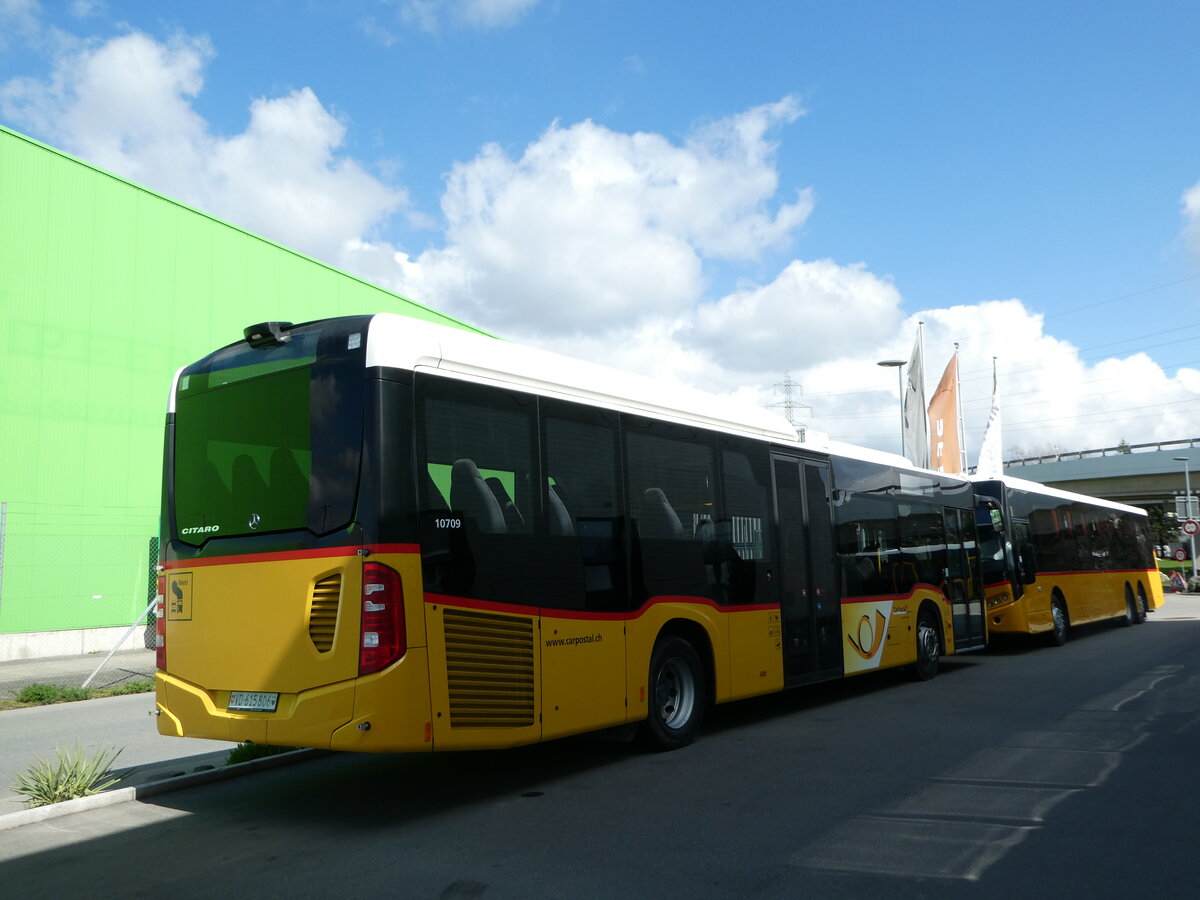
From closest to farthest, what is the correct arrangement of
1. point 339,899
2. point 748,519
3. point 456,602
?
point 339,899 → point 456,602 → point 748,519

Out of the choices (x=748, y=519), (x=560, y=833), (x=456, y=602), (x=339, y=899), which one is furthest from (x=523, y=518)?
(x=748, y=519)

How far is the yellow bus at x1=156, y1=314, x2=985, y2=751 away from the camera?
20.3 feet

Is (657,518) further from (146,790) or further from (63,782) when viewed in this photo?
(63,782)

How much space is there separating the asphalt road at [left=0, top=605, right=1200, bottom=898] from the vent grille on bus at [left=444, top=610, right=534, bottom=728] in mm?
651

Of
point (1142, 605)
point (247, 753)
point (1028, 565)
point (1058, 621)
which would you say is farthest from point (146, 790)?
point (1142, 605)

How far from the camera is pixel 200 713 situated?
684 cm

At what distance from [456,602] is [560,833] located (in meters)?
1.55

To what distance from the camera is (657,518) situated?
869 cm

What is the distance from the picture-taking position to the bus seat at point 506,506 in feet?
22.9

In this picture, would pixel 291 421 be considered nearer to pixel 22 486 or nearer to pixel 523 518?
pixel 523 518

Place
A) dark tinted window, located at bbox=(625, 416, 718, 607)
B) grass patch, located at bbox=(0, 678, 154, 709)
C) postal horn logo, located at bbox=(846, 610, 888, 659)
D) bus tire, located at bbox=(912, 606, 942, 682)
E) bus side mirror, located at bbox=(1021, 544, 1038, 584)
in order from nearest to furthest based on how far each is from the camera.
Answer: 1. dark tinted window, located at bbox=(625, 416, 718, 607)
2. postal horn logo, located at bbox=(846, 610, 888, 659)
3. grass patch, located at bbox=(0, 678, 154, 709)
4. bus tire, located at bbox=(912, 606, 942, 682)
5. bus side mirror, located at bbox=(1021, 544, 1038, 584)

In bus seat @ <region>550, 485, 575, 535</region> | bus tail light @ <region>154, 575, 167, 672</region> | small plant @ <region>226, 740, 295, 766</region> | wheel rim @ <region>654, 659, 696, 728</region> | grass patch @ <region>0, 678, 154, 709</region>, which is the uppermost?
bus seat @ <region>550, 485, 575, 535</region>

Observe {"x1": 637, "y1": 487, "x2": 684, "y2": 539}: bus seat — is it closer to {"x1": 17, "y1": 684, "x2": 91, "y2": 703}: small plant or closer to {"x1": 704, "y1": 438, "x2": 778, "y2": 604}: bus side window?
{"x1": 704, "y1": 438, "x2": 778, "y2": 604}: bus side window

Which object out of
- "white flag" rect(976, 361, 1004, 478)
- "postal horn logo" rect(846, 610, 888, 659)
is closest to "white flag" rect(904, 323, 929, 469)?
"white flag" rect(976, 361, 1004, 478)
